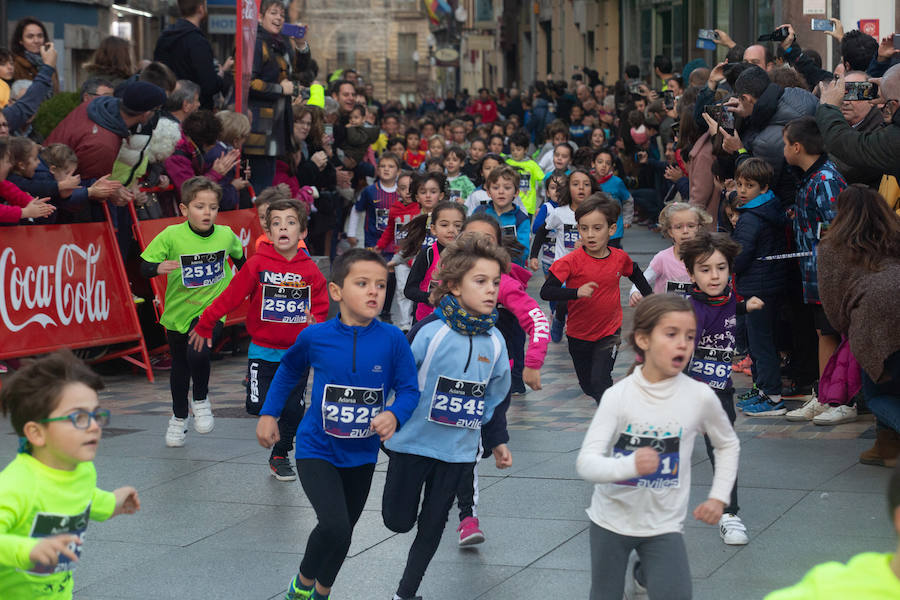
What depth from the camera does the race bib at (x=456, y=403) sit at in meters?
5.36

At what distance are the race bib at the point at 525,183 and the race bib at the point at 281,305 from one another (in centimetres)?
922

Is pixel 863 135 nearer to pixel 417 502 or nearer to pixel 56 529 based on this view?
pixel 417 502

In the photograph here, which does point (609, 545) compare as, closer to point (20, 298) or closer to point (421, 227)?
point (421, 227)

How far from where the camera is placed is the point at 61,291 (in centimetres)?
1027

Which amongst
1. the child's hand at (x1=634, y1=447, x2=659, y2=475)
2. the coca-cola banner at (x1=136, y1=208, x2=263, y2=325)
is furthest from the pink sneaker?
the coca-cola banner at (x1=136, y1=208, x2=263, y2=325)

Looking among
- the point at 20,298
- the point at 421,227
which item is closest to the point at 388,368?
the point at 421,227

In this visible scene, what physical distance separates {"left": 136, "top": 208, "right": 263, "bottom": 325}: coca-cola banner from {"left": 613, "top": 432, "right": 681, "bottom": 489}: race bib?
22.8 feet

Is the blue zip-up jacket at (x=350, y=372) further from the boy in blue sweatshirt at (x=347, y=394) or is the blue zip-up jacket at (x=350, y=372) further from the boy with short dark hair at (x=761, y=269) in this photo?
the boy with short dark hair at (x=761, y=269)

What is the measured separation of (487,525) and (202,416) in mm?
2729

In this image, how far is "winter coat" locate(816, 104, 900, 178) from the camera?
756 cm

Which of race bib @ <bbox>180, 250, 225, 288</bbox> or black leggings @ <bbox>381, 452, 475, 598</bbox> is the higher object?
race bib @ <bbox>180, 250, 225, 288</bbox>

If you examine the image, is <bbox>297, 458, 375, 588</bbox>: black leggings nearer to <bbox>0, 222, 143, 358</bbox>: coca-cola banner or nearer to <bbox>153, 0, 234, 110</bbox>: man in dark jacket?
<bbox>0, 222, 143, 358</bbox>: coca-cola banner

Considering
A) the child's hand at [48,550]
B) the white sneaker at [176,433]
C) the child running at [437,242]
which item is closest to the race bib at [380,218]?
the white sneaker at [176,433]

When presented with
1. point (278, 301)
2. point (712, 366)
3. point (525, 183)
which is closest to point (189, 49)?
point (525, 183)
